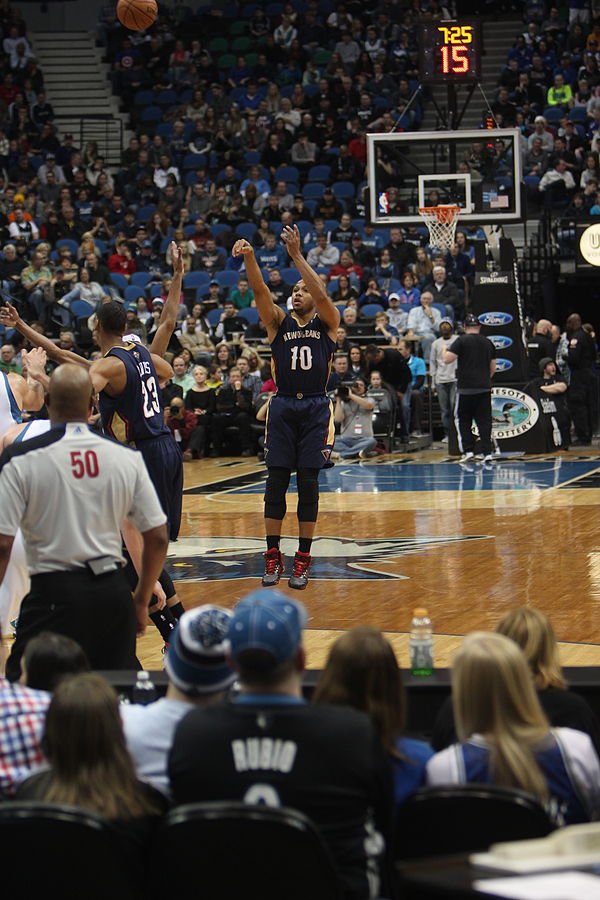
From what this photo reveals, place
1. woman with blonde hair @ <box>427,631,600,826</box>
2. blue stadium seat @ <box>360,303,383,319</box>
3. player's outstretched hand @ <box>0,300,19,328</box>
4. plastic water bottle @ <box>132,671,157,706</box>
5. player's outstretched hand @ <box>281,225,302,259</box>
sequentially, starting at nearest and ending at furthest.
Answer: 1. woman with blonde hair @ <box>427,631,600,826</box>
2. plastic water bottle @ <box>132,671,157,706</box>
3. player's outstretched hand @ <box>0,300,19,328</box>
4. player's outstretched hand @ <box>281,225,302,259</box>
5. blue stadium seat @ <box>360,303,383,319</box>

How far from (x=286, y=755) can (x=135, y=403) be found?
4346mm

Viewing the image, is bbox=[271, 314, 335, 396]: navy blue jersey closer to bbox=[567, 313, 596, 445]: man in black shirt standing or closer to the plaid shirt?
the plaid shirt

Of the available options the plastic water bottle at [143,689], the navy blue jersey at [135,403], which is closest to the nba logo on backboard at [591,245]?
the navy blue jersey at [135,403]

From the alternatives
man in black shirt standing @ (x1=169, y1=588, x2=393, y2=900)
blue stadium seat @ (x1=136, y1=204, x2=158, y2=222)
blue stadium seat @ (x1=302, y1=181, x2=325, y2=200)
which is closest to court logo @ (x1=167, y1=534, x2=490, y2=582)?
man in black shirt standing @ (x1=169, y1=588, x2=393, y2=900)

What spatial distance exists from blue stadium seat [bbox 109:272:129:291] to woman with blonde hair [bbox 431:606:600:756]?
66.0 ft

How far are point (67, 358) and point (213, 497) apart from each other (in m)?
7.34

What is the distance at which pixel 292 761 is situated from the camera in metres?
3.13

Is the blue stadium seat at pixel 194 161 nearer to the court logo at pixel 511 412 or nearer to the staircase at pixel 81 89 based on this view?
the staircase at pixel 81 89

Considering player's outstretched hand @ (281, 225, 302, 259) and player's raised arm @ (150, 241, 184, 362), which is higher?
player's outstretched hand @ (281, 225, 302, 259)

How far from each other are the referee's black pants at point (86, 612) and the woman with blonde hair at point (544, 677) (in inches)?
60.9

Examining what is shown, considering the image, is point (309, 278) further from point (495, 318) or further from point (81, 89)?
point (81, 89)

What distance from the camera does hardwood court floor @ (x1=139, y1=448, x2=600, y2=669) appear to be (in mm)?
7766

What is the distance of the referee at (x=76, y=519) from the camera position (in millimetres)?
4773

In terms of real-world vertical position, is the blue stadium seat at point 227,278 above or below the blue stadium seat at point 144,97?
below
